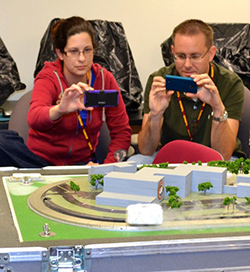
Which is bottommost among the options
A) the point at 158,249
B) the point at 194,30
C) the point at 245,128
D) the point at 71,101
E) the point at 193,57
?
the point at 245,128

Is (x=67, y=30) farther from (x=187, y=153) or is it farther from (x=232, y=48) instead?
(x=232, y=48)

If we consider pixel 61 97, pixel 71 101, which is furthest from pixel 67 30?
pixel 71 101

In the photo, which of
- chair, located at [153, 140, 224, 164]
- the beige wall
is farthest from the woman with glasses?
the beige wall

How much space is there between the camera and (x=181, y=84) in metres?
2.40

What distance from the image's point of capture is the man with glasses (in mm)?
2625

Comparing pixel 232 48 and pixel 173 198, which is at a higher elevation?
pixel 232 48

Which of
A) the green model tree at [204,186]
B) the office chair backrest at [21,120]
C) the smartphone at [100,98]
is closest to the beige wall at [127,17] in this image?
the office chair backrest at [21,120]

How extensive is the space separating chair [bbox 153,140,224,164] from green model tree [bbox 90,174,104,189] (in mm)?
656

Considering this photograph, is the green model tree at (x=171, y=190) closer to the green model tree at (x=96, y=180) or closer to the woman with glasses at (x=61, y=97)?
the green model tree at (x=96, y=180)

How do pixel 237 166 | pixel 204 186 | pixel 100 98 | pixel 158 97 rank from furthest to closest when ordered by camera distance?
1. pixel 158 97
2. pixel 100 98
3. pixel 237 166
4. pixel 204 186

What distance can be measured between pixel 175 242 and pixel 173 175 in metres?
0.34

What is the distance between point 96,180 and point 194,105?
1296 millimetres

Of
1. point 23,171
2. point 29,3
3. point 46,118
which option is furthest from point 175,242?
point 29,3

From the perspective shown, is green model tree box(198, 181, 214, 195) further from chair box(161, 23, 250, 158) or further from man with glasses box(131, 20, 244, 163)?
chair box(161, 23, 250, 158)
